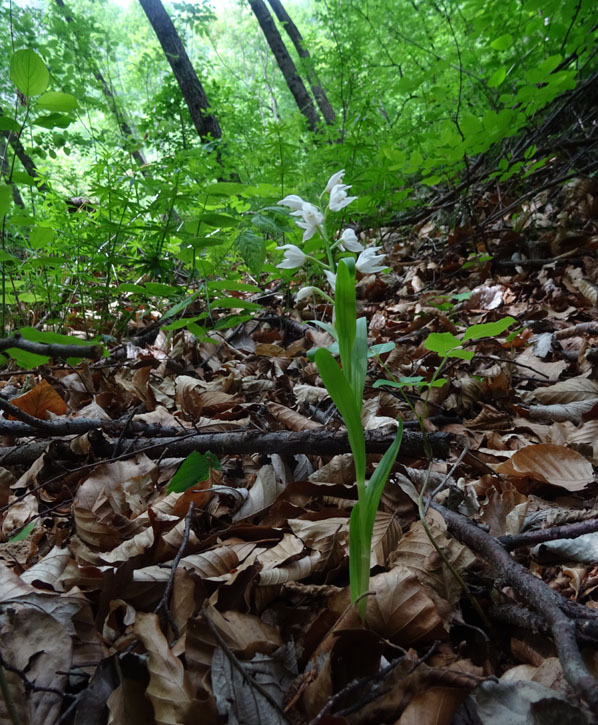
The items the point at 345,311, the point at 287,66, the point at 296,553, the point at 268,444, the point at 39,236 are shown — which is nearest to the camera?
the point at 345,311

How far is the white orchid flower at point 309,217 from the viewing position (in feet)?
3.69

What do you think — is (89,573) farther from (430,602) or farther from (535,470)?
(535,470)

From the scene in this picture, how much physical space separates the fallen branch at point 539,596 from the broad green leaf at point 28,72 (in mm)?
1797

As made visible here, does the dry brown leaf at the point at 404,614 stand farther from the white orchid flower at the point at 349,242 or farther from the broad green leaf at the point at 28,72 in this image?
the broad green leaf at the point at 28,72

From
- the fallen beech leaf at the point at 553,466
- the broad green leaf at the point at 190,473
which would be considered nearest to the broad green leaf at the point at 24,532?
the broad green leaf at the point at 190,473

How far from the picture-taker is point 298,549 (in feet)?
3.18

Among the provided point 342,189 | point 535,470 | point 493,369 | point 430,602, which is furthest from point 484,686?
point 493,369

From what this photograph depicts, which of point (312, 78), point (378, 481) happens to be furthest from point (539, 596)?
point (312, 78)

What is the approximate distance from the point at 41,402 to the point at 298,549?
1.30 metres

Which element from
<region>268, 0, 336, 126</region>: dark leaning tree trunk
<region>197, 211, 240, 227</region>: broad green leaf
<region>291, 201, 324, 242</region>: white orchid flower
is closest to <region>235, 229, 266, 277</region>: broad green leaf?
<region>197, 211, 240, 227</region>: broad green leaf

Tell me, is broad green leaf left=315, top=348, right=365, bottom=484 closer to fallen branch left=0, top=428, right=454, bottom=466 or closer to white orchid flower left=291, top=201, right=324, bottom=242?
fallen branch left=0, top=428, right=454, bottom=466

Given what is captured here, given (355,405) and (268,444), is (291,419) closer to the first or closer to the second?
(268,444)

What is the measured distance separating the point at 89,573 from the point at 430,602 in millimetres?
731

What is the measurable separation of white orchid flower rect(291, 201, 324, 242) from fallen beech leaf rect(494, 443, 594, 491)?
85 centimetres
